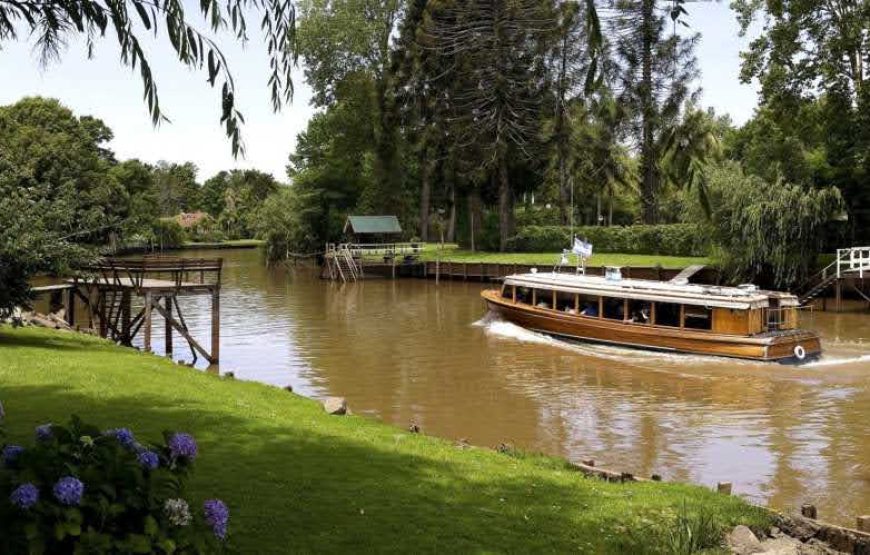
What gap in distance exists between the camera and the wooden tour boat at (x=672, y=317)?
25047 mm

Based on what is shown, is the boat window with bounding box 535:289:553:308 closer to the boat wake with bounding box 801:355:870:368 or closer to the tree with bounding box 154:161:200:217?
the boat wake with bounding box 801:355:870:368

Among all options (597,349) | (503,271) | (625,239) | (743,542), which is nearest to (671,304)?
(597,349)

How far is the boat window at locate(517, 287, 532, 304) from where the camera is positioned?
32.0 metres

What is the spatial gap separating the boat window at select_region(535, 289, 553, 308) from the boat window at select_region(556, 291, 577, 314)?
1.30 feet

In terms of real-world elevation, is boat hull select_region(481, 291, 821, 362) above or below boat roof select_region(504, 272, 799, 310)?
below

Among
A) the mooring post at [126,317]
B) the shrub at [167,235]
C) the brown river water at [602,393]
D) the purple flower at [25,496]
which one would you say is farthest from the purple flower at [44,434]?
the shrub at [167,235]

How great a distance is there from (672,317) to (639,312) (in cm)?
120

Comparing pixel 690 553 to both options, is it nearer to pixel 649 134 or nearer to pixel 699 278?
pixel 699 278

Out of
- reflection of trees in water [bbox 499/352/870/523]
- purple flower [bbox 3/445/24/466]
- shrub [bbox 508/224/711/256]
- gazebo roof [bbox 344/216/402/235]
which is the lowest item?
reflection of trees in water [bbox 499/352/870/523]

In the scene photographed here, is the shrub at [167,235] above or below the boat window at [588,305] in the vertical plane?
above

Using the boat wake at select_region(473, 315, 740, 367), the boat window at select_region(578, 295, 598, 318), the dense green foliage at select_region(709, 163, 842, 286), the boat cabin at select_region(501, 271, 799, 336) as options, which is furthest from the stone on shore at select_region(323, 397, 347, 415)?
the dense green foliage at select_region(709, 163, 842, 286)

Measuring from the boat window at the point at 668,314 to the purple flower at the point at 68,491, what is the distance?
2394 centimetres

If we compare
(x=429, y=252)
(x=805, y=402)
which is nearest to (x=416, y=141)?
(x=429, y=252)

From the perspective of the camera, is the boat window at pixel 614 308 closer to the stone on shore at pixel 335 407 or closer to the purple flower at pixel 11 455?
the stone on shore at pixel 335 407
